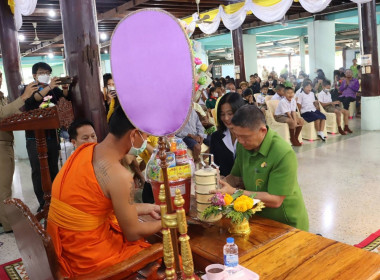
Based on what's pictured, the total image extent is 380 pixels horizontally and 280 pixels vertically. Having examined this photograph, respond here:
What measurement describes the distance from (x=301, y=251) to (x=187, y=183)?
621mm

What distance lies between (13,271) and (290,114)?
Result: 502 cm

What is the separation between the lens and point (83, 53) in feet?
8.94

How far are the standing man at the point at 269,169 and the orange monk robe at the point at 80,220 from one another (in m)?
0.62

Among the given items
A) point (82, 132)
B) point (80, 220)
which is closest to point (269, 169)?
point (80, 220)

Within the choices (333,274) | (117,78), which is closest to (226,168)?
(333,274)

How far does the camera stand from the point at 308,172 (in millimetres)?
4648

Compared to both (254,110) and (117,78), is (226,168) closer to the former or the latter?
(254,110)

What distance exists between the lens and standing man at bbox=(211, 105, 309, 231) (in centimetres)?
173

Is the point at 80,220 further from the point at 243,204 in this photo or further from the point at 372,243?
the point at 372,243

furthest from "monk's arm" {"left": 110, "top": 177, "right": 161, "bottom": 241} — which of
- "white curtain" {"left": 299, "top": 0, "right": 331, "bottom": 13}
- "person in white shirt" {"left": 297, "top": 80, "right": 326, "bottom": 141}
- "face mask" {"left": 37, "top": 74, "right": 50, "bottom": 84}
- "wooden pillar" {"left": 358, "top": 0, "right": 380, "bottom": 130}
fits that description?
"wooden pillar" {"left": 358, "top": 0, "right": 380, "bottom": 130}

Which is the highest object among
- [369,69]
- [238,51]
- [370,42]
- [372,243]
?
[238,51]

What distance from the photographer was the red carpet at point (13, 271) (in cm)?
253

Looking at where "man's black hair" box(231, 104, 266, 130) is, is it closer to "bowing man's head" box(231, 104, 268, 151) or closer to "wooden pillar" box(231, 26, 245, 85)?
"bowing man's head" box(231, 104, 268, 151)

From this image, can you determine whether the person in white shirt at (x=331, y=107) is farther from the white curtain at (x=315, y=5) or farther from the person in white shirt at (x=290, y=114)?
the white curtain at (x=315, y=5)
